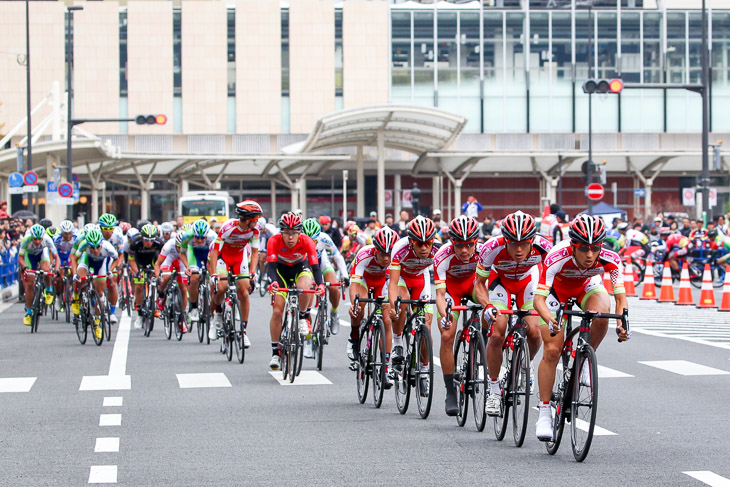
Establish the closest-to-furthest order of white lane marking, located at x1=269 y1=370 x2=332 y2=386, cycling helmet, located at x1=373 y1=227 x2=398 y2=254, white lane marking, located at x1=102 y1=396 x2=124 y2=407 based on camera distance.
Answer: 1. white lane marking, located at x1=102 y1=396 x2=124 y2=407
2. cycling helmet, located at x1=373 y1=227 x2=398 y2=254
3. white lane marking, located at x1=269 y1=370 x2=332 y2=386

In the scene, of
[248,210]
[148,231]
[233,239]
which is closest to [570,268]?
[248,210]

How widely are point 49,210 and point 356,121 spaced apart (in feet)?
42.7

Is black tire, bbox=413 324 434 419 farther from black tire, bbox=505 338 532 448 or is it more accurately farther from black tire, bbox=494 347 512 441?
black tire, bbox=505 338 532 448

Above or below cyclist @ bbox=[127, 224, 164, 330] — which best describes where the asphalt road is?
below

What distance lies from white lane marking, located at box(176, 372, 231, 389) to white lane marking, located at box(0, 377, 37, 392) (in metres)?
1.54

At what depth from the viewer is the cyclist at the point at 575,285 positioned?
8.37 metres

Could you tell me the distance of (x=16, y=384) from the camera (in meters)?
13.2

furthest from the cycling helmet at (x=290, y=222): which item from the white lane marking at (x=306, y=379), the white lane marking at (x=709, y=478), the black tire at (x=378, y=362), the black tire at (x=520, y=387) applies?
the white lane marking at (x=709, y=478)

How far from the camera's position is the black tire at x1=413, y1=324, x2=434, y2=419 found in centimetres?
1035

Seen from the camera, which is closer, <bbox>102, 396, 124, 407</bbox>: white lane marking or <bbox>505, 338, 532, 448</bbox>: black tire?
<bbox>505, 338, 532, 448</bbox>: black tire

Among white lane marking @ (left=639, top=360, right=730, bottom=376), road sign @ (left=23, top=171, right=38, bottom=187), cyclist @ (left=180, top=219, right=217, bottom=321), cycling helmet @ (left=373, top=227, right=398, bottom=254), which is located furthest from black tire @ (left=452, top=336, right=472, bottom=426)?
road sign @ (left=23, top=171, right=38, bottom=187)

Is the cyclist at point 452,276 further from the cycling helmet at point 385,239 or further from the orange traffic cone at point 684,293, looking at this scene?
the orange traffic cone at point 684,293

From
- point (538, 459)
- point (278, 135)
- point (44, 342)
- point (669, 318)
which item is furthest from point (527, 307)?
point (278, 135)

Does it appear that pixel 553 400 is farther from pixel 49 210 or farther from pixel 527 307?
pixel 49 210
